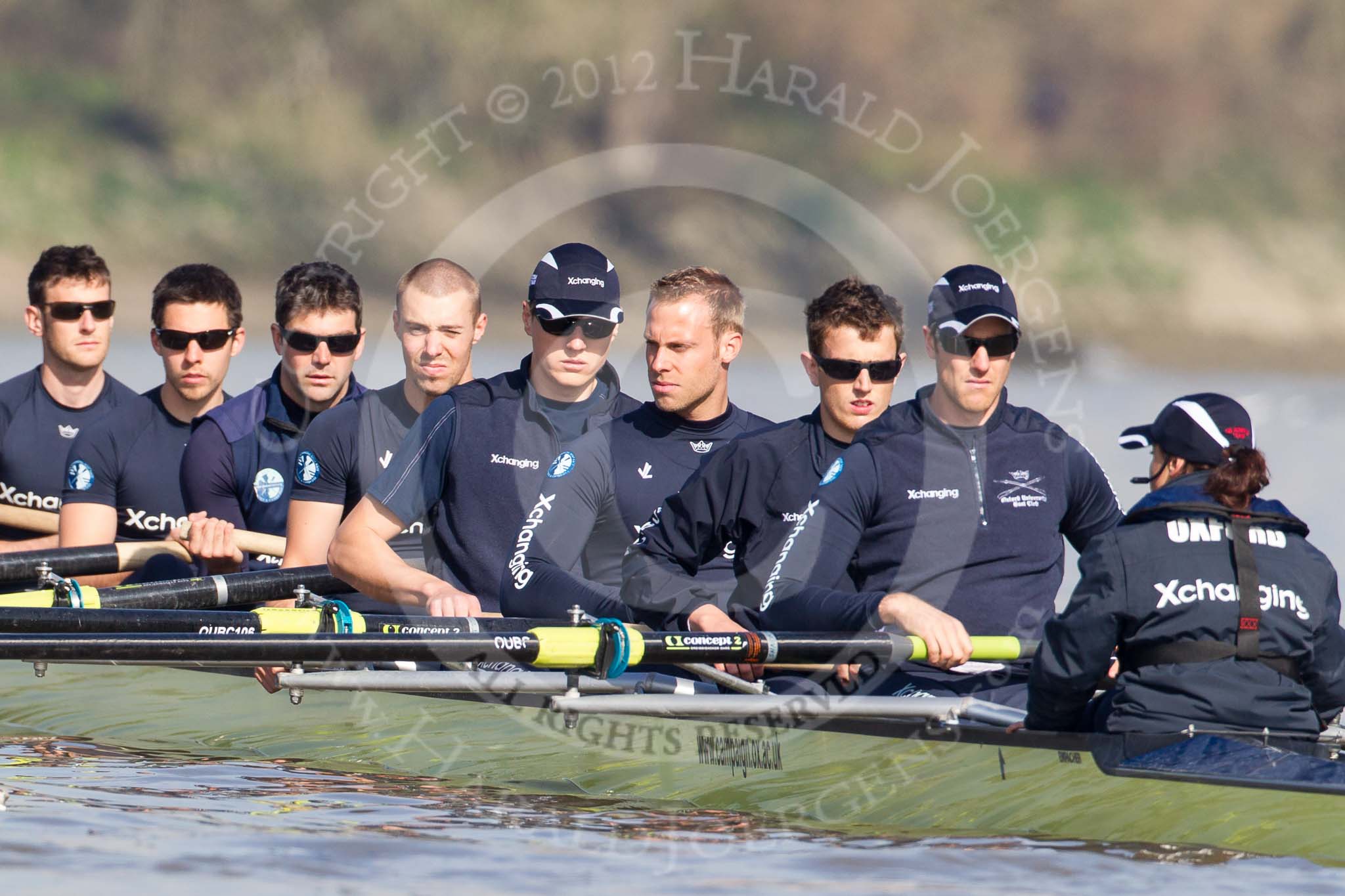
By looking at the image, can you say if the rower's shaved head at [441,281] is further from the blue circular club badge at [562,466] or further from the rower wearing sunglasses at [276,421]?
the blue circular club badge at [562,466]

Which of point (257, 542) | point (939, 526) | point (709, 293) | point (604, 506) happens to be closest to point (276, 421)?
point (257, 542)

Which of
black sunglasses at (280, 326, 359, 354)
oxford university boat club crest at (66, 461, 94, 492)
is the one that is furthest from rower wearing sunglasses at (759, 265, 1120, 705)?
oxford university boat club crest at (66, 461, 94, 492)

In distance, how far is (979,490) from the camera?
7621mm

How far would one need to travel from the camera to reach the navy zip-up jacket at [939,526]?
7.57 meters

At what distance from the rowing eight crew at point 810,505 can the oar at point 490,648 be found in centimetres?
16

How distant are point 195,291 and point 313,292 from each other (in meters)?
1.30

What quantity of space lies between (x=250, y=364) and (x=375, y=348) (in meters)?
1.66

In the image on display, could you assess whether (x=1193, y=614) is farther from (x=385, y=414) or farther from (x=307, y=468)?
(x=307, y=468)

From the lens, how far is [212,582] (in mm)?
9398

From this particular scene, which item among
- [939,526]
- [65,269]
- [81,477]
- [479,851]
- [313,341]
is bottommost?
[479,851]

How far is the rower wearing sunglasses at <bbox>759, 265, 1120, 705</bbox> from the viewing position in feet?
24.8

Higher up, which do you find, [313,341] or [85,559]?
[313,341]

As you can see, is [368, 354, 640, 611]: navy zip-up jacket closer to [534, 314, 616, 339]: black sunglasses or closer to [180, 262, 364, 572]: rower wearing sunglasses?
[534, 314, 616, 339]: black sunglasses

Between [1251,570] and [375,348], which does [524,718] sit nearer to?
[1251,570]
